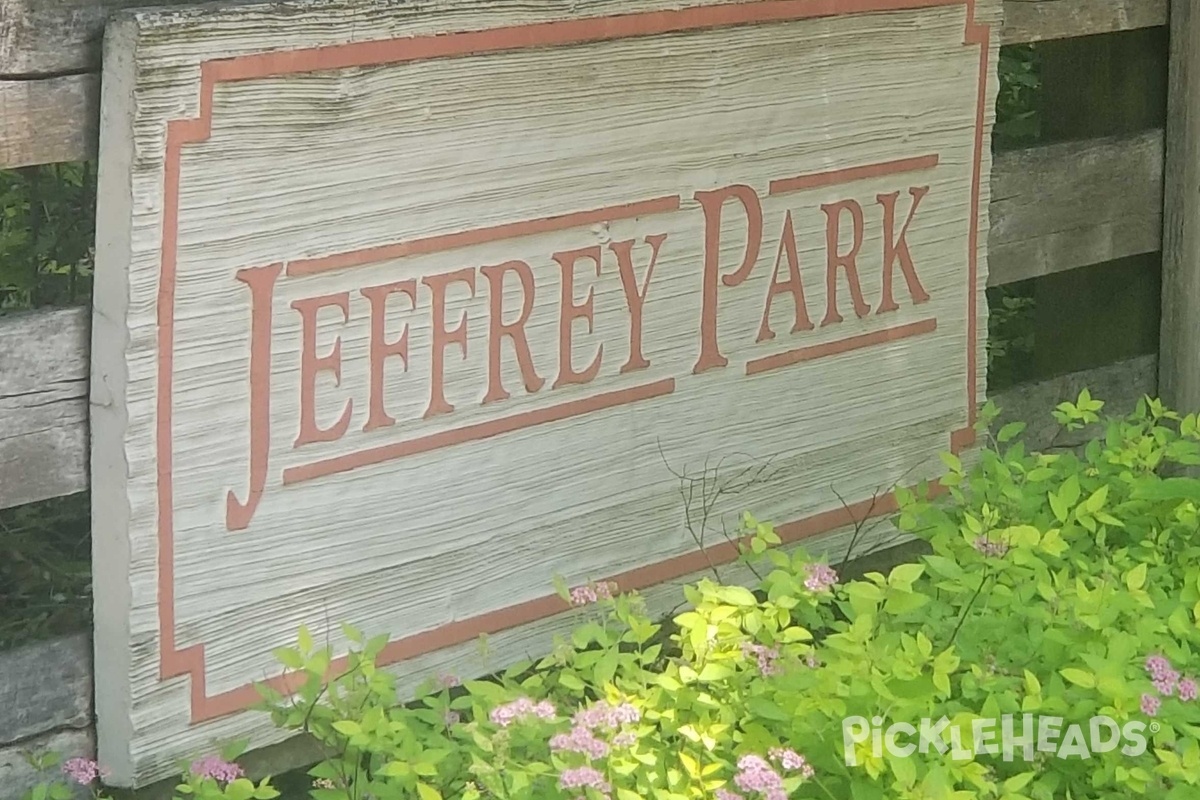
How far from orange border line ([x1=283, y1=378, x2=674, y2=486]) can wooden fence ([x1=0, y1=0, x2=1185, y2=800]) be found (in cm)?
26

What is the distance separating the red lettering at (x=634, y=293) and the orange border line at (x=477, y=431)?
36 millimetres

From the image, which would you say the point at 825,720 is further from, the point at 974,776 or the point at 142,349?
the point at 142,349

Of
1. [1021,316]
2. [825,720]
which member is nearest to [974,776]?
[825,720]

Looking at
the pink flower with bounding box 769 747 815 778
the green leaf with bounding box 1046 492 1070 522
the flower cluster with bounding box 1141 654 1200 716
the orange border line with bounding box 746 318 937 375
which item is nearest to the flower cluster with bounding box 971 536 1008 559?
the green leaf with bounding box 1046 492 1070 522

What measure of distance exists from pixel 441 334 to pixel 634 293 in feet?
1.05

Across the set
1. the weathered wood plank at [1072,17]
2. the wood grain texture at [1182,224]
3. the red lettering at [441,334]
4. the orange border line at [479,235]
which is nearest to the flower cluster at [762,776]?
the red lettering at [441,334]

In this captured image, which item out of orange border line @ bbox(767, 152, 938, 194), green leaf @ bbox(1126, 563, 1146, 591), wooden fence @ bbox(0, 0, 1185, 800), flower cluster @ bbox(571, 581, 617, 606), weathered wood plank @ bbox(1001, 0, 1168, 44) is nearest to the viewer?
wooden fence @ bbox(0, 0, 1185, 800)

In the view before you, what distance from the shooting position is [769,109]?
89.7 inches

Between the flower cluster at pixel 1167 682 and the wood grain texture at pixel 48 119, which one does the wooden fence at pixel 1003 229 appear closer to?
the wood grain texture at pixel 48 119

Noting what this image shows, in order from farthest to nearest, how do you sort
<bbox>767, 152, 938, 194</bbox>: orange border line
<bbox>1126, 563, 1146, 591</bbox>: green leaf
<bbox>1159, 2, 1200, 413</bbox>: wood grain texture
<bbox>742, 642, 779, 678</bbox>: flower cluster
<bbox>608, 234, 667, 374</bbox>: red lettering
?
1. <bbox>1159, 2, 1200, 413</bbox>: wood grain texture
2. <bbox>767, 152, 938, 194</bbox>: orange border line
3. <bbox>608, 234, 667, 374</bbox>: red lettering
4. <bbox>1126, 563, 1146, 591</bbox>: green leaf
5. <bbox>742, 642, 779, 678</bbox>: flower cluster

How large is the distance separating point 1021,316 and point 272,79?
261 centimetres

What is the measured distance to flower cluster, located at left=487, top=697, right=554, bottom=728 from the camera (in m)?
1.65

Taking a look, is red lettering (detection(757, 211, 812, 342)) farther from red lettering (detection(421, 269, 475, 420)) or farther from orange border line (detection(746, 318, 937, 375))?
red lettering (detection(421, 269, 475, 420))

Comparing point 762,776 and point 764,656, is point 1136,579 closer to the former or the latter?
point 764,656
